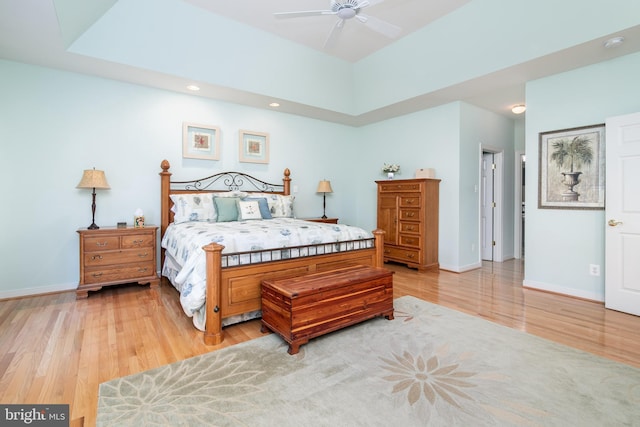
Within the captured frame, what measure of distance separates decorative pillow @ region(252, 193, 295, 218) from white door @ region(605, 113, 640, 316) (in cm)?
404

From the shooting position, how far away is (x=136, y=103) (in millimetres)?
4332

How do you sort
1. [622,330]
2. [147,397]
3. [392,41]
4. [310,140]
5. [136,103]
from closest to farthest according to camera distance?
[147,397] → [622,330] → [136,103] → [392,41] → [310,140]

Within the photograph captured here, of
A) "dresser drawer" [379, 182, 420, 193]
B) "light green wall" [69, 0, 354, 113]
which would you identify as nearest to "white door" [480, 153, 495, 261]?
"dresser drawer" [379, 182, 420, 193]

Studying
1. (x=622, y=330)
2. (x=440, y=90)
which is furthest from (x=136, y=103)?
(x=622, y=330)

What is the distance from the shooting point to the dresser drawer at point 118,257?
3.66 meters

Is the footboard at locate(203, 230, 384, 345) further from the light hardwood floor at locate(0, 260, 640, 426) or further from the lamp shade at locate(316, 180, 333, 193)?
the lamp shade at locate(316, 180, 333, 193)

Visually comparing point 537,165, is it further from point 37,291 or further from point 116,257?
point 37,291

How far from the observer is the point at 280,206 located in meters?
5.02

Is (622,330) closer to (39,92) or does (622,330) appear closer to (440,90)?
(440,90)

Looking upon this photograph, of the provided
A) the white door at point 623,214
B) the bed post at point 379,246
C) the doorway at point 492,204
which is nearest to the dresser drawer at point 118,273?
the bed post at point 379,246

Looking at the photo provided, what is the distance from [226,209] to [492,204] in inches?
195

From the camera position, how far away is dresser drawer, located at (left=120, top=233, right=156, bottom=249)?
3852 mm

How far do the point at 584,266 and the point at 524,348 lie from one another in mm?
2012

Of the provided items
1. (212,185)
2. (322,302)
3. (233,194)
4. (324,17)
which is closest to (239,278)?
(322,302)
